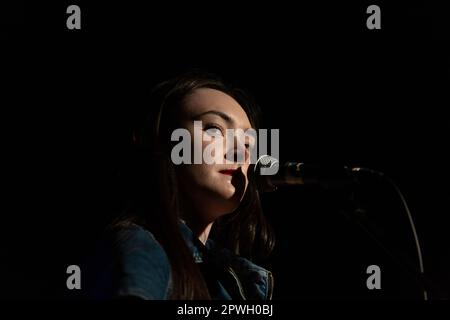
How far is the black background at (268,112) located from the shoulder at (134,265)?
0.68 meters

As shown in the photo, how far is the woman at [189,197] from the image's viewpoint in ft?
5.94

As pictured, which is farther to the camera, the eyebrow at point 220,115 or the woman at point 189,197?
the eyebrow at point 220,115

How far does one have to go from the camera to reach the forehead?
2.19 meters

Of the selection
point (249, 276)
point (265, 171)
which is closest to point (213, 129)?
point (265, 171)

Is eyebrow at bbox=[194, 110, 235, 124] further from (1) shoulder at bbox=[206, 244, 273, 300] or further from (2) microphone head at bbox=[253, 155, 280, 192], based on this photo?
(1) shoulder at bbox=[206, 244, 273, 300]

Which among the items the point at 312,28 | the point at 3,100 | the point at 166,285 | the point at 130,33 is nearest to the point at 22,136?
the point at 3,100

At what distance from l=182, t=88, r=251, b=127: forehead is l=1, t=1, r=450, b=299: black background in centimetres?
33

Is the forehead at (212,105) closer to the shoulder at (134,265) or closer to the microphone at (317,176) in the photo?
the microphone at (317,176)

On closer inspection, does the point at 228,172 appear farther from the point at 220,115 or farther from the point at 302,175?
the point at 302,175

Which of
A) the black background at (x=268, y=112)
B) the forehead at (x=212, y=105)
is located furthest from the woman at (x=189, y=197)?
the black background at (x=268, y=112)

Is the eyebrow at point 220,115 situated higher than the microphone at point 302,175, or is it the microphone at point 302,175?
the eyebrow at point 220,115

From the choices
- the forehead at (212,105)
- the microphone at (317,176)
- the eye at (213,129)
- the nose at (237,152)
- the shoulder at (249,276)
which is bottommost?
the shoulder at (249,276)

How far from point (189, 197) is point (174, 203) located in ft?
0.33

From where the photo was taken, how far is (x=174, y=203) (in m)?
2.06
